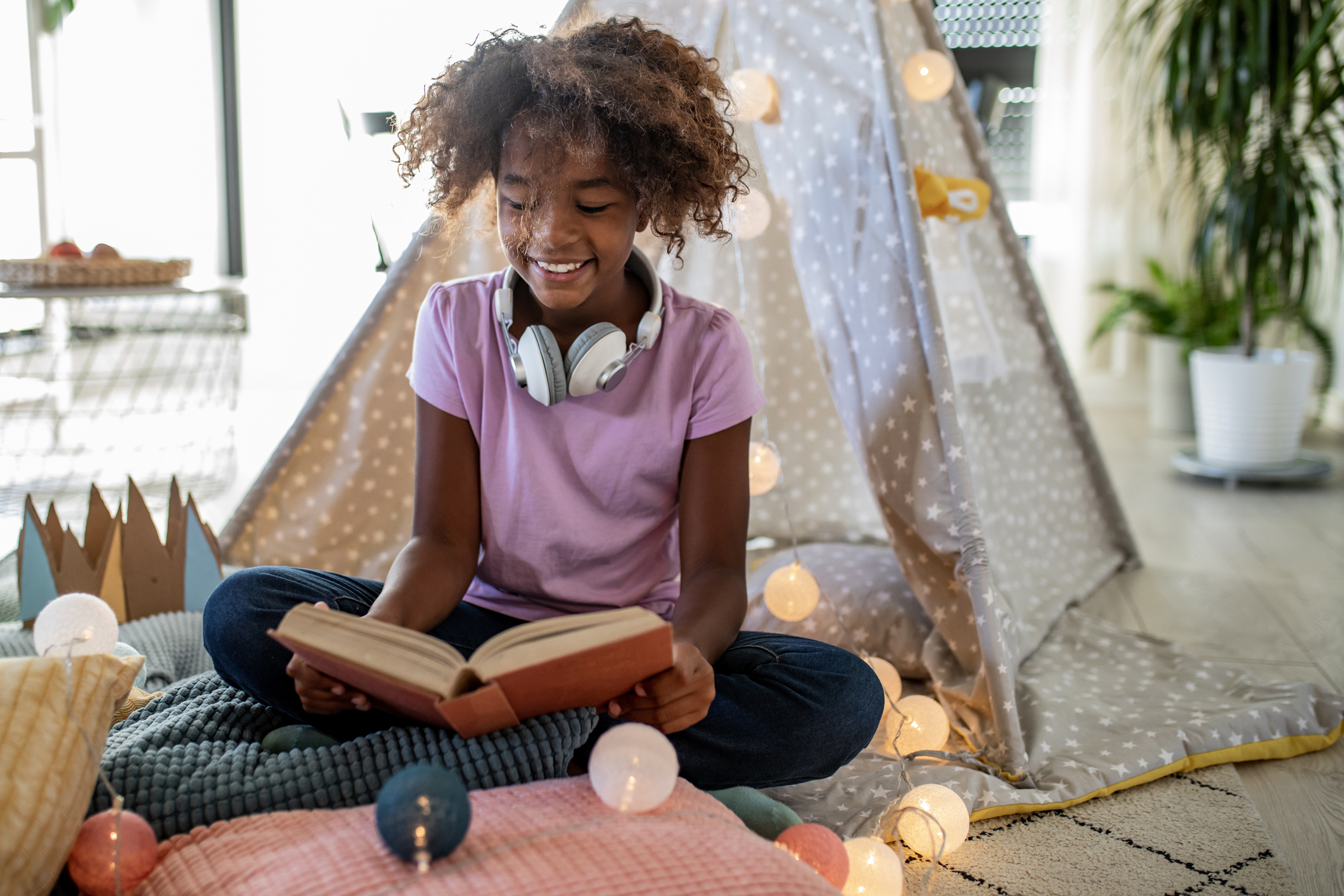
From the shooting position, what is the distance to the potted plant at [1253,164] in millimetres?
2377

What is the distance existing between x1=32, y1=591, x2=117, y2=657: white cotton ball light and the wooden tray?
60.7 inches

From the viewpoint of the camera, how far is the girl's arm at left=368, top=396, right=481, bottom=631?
998 mm

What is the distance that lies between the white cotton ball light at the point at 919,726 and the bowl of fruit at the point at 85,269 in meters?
1.81

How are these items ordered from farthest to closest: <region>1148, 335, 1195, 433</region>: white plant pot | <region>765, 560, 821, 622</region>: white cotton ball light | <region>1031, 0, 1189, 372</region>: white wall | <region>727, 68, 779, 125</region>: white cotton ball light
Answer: <region>1031, 0, 1189, 372</region>: white wall
<region>1148, 335, 1195, 433</region>: white plant pot
<region>727, 68, 779, 125</region>: white cotton ball light
<region>765, 560, 821, 622</region>: white cotton ball light

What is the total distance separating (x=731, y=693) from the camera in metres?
0.98

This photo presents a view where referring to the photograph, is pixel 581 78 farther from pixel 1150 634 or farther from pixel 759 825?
pixel 1150 634

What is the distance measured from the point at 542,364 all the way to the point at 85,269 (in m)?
1.58

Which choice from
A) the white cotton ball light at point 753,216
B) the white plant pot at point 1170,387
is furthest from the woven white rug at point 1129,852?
the white plant pot at point 1170,387

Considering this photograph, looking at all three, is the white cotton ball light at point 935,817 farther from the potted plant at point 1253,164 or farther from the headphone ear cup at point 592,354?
the potted plant at point 1253,164

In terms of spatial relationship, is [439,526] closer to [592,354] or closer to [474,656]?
[592,354]

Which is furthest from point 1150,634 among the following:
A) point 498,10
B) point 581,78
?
point 498,10

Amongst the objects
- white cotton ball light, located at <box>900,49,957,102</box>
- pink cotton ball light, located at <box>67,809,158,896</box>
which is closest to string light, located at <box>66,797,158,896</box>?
pink cotton ball light, located at <box>67,809,158,896</box>

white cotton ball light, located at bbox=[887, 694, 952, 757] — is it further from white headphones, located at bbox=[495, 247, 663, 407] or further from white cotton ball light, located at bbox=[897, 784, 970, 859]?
white headphones, located at bbox=[495, 247, 663, 407]

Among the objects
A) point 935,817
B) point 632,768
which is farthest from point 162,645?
point 935,817
